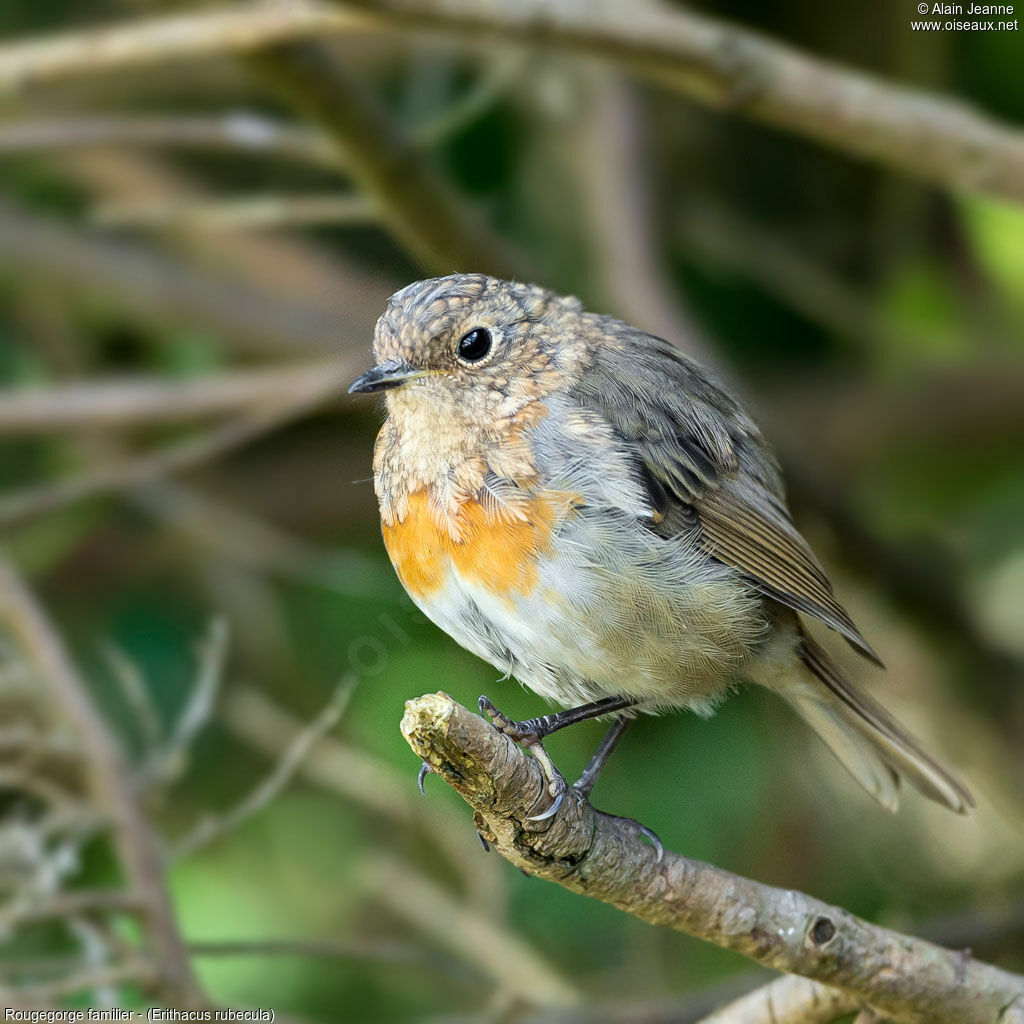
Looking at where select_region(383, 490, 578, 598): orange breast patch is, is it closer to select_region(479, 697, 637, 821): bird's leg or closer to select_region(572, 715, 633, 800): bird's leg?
select_region(479, 697, 637, 821): bird's leg

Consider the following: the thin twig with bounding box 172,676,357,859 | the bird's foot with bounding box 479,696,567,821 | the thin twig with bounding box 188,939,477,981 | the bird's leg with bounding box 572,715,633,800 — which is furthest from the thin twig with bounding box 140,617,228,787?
the bird's foot with bounding box 479,696,567,821

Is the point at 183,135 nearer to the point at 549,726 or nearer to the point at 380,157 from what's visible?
the point at 380,157

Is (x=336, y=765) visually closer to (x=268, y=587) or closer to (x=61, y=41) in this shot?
(x=268, y=587)

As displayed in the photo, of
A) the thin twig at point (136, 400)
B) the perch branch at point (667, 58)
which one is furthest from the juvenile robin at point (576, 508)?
the thin twig at point (136, 400)

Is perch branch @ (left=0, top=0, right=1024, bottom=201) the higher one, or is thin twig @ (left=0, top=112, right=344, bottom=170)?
perch branch @ (left=0, top=0, right=1024, bottom=201)

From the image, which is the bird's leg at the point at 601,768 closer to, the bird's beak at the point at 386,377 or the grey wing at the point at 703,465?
the grey wing at the point at 703,465

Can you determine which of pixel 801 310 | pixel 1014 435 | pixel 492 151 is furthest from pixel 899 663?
pixel 492 151
